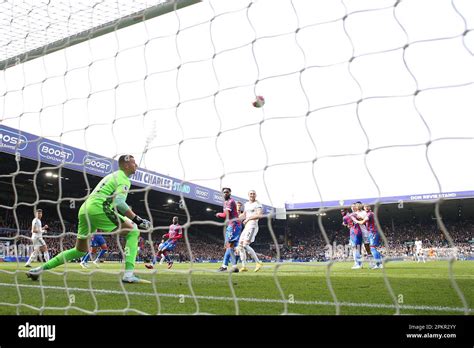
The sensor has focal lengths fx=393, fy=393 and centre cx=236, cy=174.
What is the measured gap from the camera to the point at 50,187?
2352 centimetres

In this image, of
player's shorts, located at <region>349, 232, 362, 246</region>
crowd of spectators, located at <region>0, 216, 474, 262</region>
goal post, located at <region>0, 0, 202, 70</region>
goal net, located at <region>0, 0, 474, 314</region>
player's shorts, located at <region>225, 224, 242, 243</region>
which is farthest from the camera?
crowd of spectators, located at <region>0, 216, 474, 262</region>

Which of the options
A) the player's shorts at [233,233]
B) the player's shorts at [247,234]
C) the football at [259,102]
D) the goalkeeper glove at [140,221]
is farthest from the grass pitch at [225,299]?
the player's shorts at [247,234]

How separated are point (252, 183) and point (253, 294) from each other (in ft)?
6.29

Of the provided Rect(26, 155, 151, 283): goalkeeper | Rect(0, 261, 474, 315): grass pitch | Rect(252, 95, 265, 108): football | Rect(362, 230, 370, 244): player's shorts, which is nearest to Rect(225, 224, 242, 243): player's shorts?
Rect(0, 261, 474, 315): grass pitch

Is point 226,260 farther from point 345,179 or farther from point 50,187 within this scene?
point 50,187

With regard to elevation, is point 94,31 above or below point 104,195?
above

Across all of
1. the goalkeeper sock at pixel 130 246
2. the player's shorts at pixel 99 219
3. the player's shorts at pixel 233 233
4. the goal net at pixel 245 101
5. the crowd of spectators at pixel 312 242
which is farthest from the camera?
the crowd of spectators at pixel 312 242

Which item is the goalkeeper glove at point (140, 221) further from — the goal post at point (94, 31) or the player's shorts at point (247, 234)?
the player's shorts at point (247, 234)

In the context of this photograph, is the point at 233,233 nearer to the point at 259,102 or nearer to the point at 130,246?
the point at 130,246

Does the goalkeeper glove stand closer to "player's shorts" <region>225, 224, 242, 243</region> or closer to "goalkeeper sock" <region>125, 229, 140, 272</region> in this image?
"goalkeeper sock" <region>125, 229, 140, 272</region>

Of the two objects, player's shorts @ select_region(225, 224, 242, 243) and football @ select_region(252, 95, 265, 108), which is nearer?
football @ select_region(252, 95, 265, 108)

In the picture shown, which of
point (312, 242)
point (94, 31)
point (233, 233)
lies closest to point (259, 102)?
point (94, 31)

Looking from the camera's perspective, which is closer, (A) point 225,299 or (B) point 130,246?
(A) point 225,299

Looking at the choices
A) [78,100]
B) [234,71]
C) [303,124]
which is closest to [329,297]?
[303,124]
